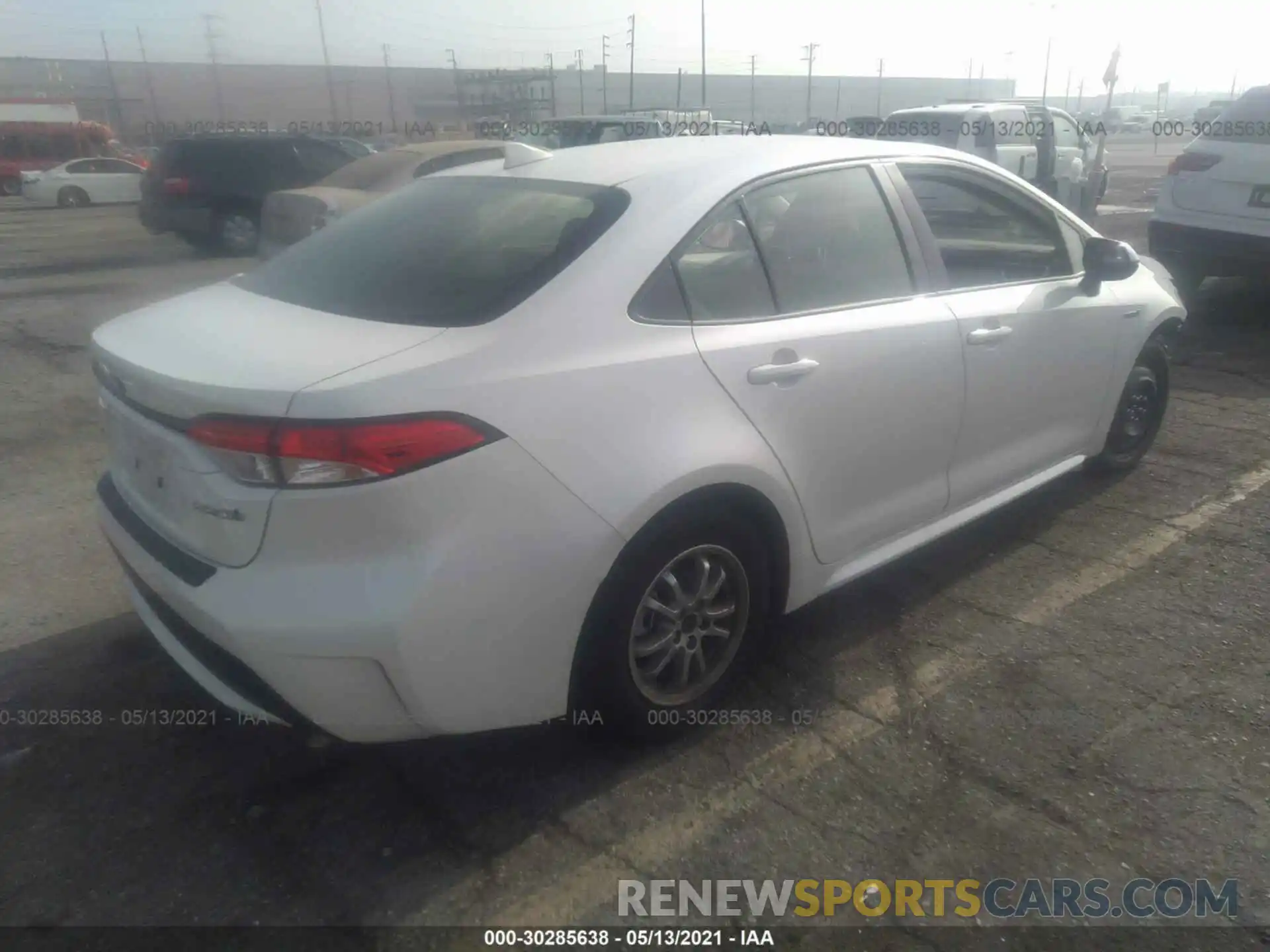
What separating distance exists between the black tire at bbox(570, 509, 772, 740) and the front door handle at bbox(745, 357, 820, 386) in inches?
15.3

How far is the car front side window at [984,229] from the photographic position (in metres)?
3.52

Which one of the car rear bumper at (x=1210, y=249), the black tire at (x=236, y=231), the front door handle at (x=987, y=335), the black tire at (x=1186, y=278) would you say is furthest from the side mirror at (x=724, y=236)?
the black tire at (x=236, y=231)

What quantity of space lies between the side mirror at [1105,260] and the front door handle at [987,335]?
73 centimetres

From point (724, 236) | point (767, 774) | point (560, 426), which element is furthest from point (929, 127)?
point (560, 426)

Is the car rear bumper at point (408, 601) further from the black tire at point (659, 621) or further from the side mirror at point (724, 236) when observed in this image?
the side mirror at point (724, 236)

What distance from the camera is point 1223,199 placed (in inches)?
297

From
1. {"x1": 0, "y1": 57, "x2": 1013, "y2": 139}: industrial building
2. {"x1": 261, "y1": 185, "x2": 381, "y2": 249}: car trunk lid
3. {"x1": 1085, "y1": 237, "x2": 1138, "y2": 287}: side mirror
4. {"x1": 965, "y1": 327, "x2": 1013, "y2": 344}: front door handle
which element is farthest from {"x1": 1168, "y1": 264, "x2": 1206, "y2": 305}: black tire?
{"x1": 0, "y1": 57, "x2": 1013, "y2": 139}: industrial building

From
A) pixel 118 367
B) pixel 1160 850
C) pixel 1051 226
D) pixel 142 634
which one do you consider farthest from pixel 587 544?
pixel 1051 226

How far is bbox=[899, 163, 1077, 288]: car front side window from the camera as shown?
11.6 feet

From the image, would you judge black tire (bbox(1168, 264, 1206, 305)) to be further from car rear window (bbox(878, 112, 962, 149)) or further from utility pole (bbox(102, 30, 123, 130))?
utility pole (bbox(102, 30, 123, 130))

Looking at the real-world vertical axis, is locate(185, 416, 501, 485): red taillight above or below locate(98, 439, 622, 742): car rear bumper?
above

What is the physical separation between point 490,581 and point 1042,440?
2.64 meters

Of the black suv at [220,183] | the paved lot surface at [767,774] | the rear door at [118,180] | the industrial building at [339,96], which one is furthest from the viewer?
the industrial building at [339,96]

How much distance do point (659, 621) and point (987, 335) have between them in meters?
1.65
